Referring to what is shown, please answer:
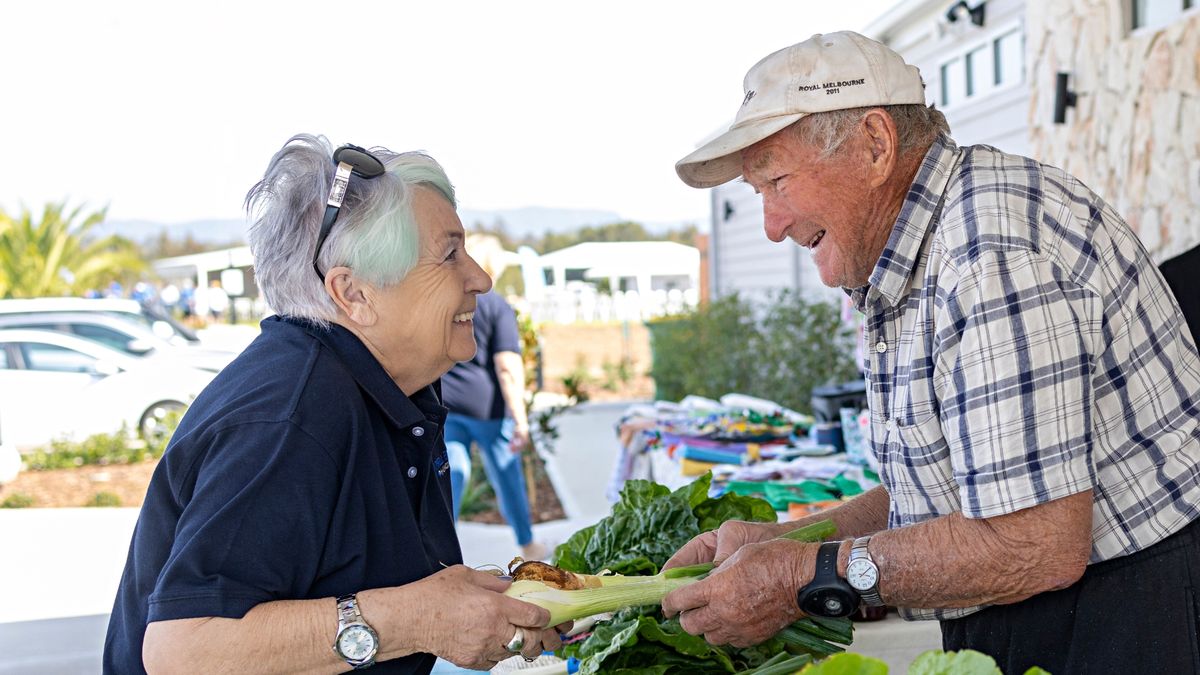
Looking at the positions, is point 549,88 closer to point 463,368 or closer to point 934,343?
point 463,368

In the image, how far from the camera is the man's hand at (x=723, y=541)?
219cm

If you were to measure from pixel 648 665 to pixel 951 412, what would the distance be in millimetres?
865

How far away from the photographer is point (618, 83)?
18547mm

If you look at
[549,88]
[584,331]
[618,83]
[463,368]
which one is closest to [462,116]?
[549,88]

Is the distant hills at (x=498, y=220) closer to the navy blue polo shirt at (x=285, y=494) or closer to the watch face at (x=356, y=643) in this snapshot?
the navy blue polo shirt at (x=285, y=494)

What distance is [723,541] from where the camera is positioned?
7.22 ft

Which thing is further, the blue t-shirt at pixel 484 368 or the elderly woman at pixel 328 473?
the blue t-shirt at pixel 484 368

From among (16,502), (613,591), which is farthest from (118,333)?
(613,591)

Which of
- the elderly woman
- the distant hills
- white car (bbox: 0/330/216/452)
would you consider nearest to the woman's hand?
the elderly woman

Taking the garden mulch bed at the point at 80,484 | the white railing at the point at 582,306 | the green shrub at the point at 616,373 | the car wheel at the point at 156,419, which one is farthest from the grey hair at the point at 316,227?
the white railing at the point at 582,306

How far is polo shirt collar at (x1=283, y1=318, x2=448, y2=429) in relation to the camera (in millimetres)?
1847

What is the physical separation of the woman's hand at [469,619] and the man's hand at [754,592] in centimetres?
33

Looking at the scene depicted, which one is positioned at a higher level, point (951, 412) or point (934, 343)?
point (934, 343)

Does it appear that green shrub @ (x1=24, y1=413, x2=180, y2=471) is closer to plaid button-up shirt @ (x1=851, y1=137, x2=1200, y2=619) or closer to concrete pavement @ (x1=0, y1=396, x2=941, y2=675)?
concrete pavement @ (x1=0, y1=396, x2=941, y2=675)
